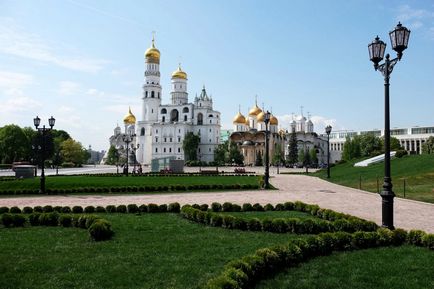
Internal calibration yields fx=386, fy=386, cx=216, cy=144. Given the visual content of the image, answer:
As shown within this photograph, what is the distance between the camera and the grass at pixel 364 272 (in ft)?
21.0

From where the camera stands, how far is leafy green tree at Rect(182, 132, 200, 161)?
310 feet

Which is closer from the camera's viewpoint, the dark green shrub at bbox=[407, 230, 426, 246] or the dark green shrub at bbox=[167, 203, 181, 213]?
the dark green shrub at bbox=[407, 230, 426, 246]

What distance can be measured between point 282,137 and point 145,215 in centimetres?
10043

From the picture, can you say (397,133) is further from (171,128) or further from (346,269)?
(346,269)

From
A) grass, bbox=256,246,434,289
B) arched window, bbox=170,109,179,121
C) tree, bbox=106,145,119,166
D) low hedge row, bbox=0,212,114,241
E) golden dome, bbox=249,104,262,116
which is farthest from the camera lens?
tree, bbox=106,145,119,166

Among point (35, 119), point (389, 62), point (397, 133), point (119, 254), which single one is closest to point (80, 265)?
point (119, 254)

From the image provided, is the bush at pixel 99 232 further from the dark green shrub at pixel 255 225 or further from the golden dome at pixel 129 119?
the golden dome at pixel 129 119

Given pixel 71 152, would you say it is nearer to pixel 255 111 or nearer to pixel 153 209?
pixel 255 111

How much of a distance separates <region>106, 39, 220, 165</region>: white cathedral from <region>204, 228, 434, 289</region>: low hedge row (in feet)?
294

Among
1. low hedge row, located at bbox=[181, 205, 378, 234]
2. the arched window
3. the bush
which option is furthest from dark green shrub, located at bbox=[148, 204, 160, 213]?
the arched window

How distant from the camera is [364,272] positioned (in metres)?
7.01

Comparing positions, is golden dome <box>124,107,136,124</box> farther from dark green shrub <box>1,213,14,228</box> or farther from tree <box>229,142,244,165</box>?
dark green shrub <box>1,213,14,228</box>

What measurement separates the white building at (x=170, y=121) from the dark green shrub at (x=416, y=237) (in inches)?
3537

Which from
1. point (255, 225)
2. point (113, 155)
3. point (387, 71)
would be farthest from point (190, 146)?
point (387, 71)
